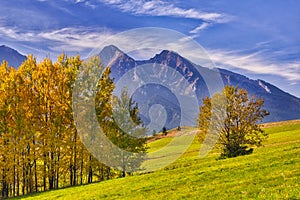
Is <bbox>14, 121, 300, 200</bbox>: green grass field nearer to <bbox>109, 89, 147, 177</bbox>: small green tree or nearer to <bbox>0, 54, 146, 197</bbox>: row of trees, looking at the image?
<bbox>0, 54, 146, 197</bbox>: row of trees

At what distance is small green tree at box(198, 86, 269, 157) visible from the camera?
4634cm

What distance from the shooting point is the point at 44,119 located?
42.2 metres

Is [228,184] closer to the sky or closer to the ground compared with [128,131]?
closer to the ground

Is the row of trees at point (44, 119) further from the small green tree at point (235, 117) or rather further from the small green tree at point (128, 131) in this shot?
the small green tree at point (235, 117)

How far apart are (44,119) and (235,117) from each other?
26.6m

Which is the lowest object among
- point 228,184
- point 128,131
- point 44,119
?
Answer: point 228,184

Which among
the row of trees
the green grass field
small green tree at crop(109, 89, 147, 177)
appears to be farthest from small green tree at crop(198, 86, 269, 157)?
the green grass field

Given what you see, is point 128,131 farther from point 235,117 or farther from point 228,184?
point 228,184

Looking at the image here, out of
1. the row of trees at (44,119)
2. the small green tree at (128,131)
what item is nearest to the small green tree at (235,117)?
the small green tree at (128,131)

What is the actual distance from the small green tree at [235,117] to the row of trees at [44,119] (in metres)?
15.5

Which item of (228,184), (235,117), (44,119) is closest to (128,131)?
(44,119)

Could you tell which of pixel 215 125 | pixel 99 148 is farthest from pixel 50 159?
pixel 215 125

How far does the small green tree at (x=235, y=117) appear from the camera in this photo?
4634 cm

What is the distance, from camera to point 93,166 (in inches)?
1682
